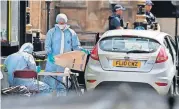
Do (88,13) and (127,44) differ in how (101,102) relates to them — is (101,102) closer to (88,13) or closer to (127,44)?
(127,44)

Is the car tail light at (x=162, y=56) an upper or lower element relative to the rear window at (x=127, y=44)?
lower

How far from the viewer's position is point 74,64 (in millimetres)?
8852

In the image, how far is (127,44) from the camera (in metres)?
8.98

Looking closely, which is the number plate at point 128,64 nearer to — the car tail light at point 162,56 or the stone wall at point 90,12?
the car tail light at point 162,56

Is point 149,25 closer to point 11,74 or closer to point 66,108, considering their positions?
point 11,74

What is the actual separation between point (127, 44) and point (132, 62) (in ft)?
1.29

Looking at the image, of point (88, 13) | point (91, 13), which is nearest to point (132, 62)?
point (88, 13)

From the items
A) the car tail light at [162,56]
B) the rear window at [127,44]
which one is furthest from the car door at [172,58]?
the rear window at [127,44]

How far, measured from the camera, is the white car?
869cm

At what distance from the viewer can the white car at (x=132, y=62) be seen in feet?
28.5

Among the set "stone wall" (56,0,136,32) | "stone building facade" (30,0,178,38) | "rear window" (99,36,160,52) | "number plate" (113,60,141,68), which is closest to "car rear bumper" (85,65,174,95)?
"number plate" (113,60,141,68)

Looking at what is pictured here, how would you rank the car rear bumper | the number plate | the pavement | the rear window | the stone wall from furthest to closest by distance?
the stone wall, the rear window, the number plate, the car rear bumper, the pavement

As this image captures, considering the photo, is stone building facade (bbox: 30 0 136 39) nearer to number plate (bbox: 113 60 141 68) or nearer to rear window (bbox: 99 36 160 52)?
rear window (bbox: 99 36 160 52)

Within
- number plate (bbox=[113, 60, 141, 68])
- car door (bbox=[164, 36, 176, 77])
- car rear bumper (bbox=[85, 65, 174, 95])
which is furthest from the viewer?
car door (bbox=[164, 36, 176, 77])
